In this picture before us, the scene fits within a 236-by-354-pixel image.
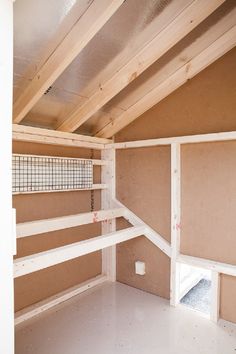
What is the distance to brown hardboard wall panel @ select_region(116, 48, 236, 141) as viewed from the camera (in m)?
2.13

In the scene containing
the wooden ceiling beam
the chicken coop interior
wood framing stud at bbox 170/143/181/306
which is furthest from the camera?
wood framing stud at bbox 170/143/181/306

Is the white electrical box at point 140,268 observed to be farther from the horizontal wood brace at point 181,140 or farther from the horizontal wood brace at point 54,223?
the horizontal wood brace at point 181,140

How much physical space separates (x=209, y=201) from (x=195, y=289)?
1.16 m

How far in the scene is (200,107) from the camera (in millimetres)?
2287

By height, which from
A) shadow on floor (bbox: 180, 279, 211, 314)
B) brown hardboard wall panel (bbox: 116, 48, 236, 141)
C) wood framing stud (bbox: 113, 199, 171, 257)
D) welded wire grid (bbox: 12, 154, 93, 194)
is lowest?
shadow on floor (bbox: 180, 279, 211, 314)

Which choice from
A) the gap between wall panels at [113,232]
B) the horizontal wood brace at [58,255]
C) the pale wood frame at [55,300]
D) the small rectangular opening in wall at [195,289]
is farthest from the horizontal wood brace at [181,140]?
the pale wood frame at [55,300]

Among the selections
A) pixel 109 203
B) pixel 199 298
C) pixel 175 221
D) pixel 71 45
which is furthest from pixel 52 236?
pixel 71 45

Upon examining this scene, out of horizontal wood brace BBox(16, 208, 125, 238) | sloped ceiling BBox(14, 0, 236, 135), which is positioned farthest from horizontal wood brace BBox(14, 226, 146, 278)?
sloped ceiling BBox(14, 0, 236, 135)

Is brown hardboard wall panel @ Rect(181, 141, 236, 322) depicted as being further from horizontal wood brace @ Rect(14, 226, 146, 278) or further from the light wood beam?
the light wood beam

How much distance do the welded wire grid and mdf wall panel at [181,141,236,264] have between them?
38.7 inches

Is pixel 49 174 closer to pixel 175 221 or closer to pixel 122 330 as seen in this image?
pixel 175 221

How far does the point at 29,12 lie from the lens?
1.30 meters

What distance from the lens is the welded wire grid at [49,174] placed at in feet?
6.80

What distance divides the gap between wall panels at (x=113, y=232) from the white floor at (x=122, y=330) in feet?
0.46
